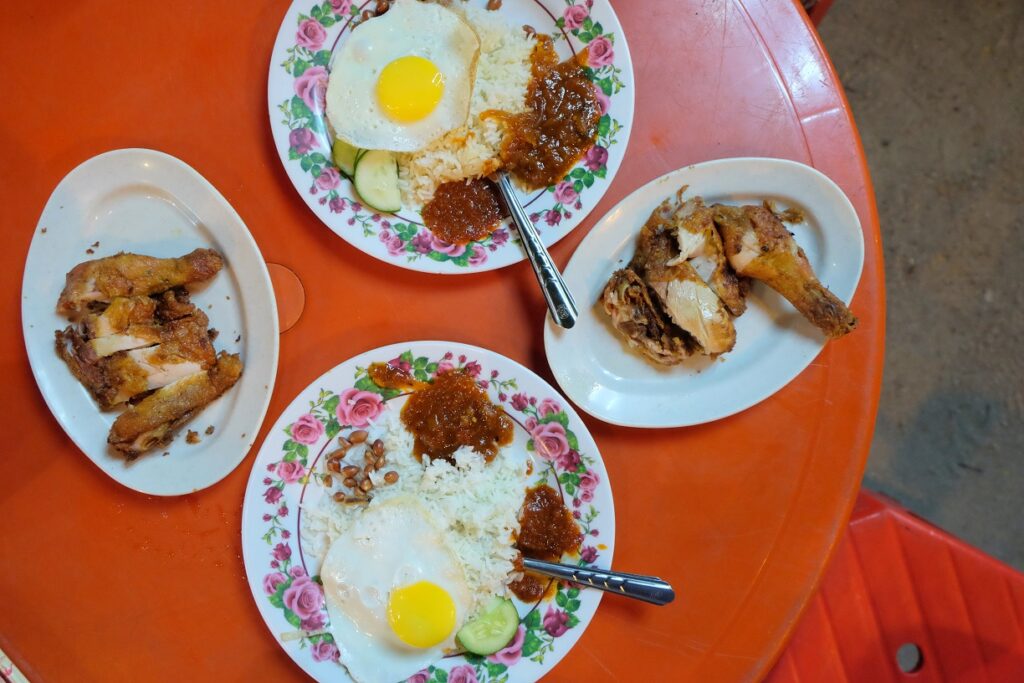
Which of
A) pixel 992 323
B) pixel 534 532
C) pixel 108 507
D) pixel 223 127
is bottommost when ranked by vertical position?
pixel 992 323

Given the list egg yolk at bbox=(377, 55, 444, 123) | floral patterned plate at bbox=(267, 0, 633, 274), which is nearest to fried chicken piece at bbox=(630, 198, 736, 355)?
floral patterned plate at bbox=(267, 0, 633, 274)

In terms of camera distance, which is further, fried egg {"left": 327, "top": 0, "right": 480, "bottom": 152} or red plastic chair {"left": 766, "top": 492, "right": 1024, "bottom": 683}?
red plastic chair {"left": 766, "top": 492, "right": 1024, "bottom": 683}

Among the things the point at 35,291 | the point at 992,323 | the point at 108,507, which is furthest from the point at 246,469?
the point at 992,323

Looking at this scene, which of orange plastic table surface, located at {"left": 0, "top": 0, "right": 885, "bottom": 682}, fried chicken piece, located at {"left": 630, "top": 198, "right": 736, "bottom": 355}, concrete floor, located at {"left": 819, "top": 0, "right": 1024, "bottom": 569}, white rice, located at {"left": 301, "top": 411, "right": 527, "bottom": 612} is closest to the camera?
fried chicken piece, located at {"left": 630, "top": 198, "right": 736, "bottom": 355}

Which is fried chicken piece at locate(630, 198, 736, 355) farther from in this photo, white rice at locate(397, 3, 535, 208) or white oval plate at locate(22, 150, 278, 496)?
white oval plate at locate(22, 150, 278, 496)

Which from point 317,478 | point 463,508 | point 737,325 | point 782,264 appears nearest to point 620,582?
point 463,508

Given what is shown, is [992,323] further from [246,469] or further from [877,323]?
[246,469]

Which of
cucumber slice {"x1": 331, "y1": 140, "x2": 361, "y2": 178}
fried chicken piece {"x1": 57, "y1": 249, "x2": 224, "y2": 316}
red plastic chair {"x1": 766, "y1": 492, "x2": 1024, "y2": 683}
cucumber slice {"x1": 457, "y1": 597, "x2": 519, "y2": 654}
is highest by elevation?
cucumber slice {"x1": 331, "y1": 140, "x2": 361, "y2": 178}
